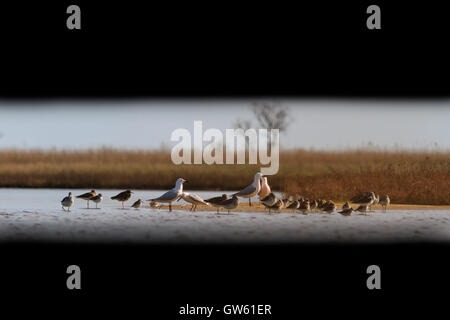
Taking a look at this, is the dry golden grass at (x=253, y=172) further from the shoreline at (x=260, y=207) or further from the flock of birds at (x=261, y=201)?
the flock of birds at (x=261, y=201)

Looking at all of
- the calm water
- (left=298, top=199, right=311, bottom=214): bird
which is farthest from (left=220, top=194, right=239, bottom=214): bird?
the calm water

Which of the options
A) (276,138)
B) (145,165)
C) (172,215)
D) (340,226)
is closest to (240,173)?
(145,165)

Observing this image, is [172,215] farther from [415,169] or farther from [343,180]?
[415,169]

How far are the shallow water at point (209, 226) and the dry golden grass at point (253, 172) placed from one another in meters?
1.53

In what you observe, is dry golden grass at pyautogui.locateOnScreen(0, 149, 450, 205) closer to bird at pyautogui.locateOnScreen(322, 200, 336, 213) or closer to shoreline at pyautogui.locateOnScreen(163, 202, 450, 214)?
A: shoreline at pyautogui.locateOnScreen(163, 202, 450, 214)

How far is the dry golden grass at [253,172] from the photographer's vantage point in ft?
42.8

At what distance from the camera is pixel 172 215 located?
10898 millimetres

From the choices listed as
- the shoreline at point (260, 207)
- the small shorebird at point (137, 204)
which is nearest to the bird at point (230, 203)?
the shoreline at point (260, 207)

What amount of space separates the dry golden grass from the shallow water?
5.02 feet

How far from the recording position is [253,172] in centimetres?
1534

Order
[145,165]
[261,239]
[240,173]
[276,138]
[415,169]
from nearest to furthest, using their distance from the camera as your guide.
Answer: [261,239] < [276,138] < [415,169] < [240,173] < [145,165]

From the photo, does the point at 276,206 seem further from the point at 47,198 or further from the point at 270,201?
the point at 47,198

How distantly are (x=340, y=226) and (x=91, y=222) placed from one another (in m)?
3.75

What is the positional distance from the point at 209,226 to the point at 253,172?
18.6 feet
